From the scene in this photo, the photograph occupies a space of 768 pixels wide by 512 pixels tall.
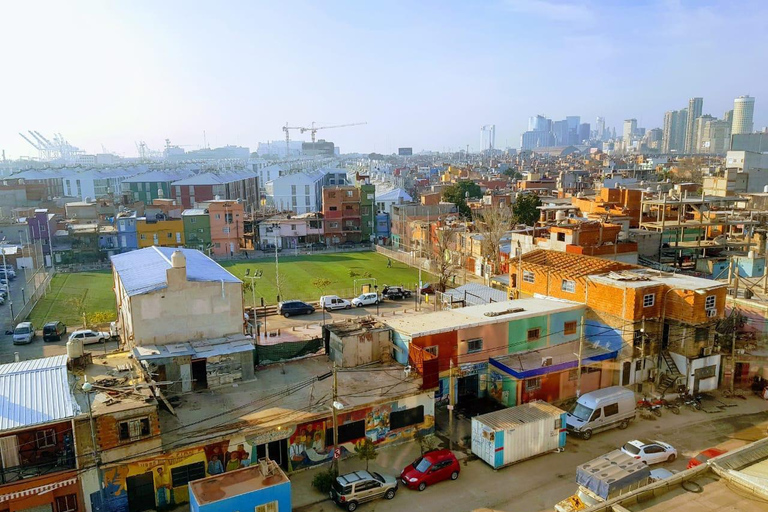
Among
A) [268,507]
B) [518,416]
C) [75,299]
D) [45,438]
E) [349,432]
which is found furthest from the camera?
[75,299]

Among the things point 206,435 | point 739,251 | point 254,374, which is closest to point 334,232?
point 739,251

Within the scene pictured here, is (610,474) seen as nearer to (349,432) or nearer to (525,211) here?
(349,432)

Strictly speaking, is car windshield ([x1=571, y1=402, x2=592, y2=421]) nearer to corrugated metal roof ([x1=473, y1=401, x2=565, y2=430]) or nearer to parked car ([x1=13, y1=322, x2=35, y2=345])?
corrugated metal roof ([x1=473, y1=401, x2=565, y2=430])

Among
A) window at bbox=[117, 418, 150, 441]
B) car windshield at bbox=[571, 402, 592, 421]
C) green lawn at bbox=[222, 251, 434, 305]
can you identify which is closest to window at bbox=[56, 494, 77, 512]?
window at bbox=[117, 418, 150, 441]

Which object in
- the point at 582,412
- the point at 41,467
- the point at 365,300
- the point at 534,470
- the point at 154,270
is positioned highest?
the point at 154,270

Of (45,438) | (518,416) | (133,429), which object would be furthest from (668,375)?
(45,438)
